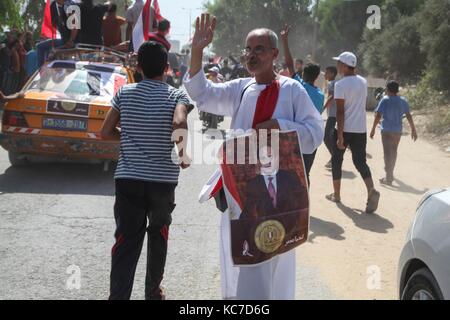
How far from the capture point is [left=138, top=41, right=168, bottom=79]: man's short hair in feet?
13.0

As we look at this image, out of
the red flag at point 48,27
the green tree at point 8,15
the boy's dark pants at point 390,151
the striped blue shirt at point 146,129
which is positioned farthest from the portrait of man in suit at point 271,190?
the green tree at point 8,15

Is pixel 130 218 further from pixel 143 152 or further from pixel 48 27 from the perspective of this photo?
pixel 48 27

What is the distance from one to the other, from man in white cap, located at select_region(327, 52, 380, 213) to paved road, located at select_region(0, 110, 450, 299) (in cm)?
46

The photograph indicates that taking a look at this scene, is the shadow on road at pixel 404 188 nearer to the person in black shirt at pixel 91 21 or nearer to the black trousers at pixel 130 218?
the person in black shirt at pixel 91 21

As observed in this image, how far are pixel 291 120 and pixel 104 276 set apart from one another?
2.34 m

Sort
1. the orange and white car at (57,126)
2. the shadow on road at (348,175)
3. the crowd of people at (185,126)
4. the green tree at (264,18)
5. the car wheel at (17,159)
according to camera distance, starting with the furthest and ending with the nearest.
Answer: the green tree at (264,18) < the shadow on road at (348,175) < the car wheel at (17,159) < the orange and white car at (57,126) < the crowd of people at (185,126)

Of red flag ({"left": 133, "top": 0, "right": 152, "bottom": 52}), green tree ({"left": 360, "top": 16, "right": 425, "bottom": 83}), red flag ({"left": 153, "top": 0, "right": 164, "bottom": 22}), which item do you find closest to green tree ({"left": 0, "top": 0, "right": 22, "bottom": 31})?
red flag ({"left": 153, "top": 0, "right": 164, "bottom": 22})

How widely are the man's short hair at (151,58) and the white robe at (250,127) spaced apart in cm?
51

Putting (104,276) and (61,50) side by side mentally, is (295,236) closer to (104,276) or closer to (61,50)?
(104,276)

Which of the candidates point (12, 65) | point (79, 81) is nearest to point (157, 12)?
point (79, 81)

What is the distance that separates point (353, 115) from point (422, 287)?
439 centimetres

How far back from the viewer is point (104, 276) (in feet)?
16.2

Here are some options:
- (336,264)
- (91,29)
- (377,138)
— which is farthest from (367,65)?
(336,264)

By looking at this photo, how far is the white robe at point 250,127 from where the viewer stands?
11.0 ft
